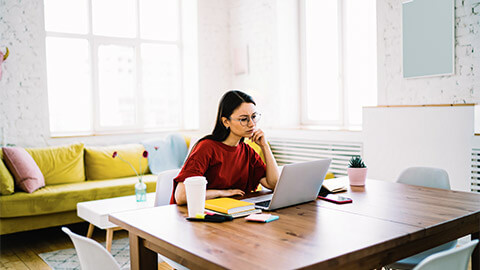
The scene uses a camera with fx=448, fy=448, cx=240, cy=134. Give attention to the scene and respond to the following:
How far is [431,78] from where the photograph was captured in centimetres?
372

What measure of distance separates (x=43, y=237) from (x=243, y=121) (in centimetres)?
277

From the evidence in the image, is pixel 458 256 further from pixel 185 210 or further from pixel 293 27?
pixel 293 27

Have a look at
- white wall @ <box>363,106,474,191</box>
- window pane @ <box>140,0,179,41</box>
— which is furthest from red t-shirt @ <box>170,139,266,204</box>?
window pane @ <box>140,0,179,41</box>

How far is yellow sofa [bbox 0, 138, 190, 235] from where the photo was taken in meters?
3.70

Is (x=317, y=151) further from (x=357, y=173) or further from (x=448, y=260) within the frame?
(x=448, y=260)

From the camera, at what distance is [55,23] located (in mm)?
5004

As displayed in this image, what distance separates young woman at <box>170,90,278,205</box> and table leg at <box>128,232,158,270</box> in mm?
427

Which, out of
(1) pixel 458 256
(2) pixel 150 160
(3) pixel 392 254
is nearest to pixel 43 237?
(2) pixel 150 160

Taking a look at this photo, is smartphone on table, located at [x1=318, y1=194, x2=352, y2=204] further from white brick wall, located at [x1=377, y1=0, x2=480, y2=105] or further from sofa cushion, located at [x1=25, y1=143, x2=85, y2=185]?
sofa cushion, located at [x1=25, y1=143, x2=85, y2=185]

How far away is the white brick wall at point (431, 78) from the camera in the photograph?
3438mm

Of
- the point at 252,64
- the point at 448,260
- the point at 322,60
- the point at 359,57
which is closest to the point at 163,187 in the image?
the point at 448,260

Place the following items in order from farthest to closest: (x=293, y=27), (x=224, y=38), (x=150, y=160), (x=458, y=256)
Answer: (x=224, y=38), (x=293, y=27), (x=150, y=160), (x=458, y=256)

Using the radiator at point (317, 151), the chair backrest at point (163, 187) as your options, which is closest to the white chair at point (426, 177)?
the chair backrest at point (163, 187)

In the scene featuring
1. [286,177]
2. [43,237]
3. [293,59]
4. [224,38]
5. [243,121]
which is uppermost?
[224,38]
